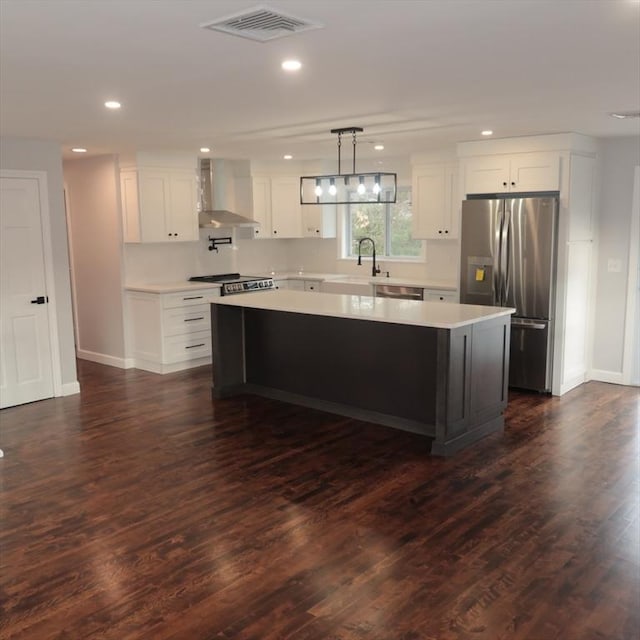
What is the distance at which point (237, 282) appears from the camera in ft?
Result: 25.1

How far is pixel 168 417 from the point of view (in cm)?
555

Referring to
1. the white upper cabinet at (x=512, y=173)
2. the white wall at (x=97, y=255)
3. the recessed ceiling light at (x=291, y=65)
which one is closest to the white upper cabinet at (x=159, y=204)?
the white wall at (x=97, y=255)

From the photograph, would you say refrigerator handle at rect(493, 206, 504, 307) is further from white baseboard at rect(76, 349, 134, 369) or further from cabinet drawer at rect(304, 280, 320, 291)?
white baseboard at rect(76, 349, 134, 369)

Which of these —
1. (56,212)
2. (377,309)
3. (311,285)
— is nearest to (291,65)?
(377,309)

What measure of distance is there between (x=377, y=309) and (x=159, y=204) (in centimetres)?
337

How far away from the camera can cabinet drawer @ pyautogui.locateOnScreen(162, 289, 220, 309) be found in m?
7.11

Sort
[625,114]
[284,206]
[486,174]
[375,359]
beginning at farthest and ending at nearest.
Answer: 1. [284,206]
2. [486,174]
3. [375,359]
4. [625,114]

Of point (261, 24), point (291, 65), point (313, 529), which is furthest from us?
point (313, 529)

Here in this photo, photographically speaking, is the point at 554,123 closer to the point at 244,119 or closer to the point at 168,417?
the point at 244,119

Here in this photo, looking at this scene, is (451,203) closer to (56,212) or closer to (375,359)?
(375,359)

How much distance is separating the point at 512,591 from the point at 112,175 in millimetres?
6059

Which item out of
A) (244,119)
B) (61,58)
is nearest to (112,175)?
(244,119)

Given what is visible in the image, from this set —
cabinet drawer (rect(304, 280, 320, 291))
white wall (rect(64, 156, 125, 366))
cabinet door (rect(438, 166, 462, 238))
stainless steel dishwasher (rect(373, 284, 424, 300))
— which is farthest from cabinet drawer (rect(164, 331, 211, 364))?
cabinet door (rect(438, 166, 462, 238))

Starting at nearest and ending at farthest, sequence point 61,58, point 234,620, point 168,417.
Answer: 1. point 234,620
2. point 61,58
3. point 168,417
